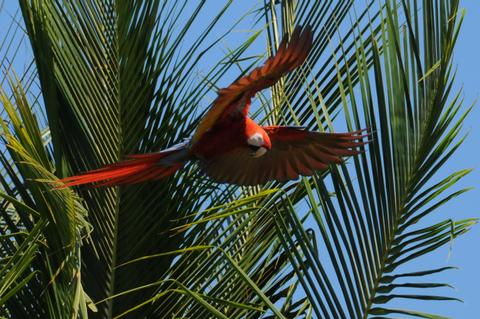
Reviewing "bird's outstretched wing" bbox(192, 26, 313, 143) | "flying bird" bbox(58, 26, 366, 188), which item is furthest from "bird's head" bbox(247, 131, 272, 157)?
"bird's outstretched wing" bbox(192, 26, 313, 143)

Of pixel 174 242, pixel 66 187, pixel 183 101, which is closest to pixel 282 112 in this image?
pixel 183 101

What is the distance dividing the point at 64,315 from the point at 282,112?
1.33 m

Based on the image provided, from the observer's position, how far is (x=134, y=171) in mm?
3023

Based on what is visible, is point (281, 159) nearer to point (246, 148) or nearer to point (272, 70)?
point (246, 148)

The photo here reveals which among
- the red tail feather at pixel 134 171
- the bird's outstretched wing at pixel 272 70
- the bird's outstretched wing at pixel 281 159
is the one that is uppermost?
the bird's outstretched wing at pixel 272 70

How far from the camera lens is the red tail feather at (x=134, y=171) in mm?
2883

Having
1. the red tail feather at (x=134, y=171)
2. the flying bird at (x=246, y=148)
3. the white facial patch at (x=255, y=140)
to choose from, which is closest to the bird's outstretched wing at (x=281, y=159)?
the flying bird at (x=246, y=148)

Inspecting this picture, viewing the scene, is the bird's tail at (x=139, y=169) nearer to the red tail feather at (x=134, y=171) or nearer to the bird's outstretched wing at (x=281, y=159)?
the red tail feather at (x=134, y=171)

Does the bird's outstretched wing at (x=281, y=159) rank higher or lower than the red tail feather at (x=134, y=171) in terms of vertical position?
higher

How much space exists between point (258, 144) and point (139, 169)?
48 cm

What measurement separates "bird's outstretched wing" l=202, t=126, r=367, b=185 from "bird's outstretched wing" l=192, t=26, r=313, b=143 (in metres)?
0.31

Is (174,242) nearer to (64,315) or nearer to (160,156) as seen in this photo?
(160,156)

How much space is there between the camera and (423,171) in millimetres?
2902

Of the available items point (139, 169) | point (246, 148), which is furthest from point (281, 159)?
point (139, 169)
